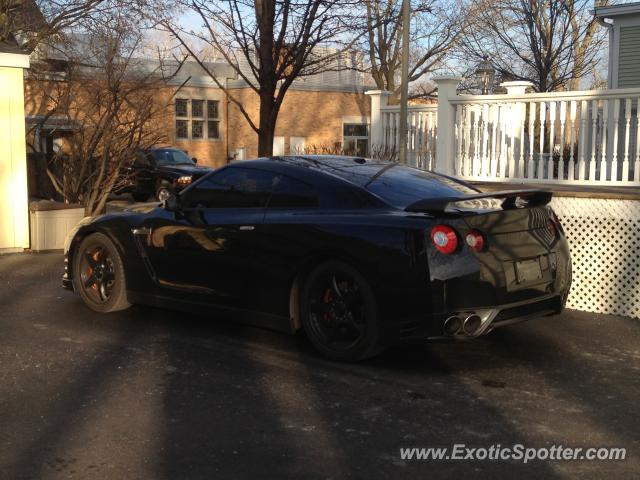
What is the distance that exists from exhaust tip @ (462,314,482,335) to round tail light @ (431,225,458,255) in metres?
0.48

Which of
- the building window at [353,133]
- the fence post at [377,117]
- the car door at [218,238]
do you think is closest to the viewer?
the car door at [218,238]

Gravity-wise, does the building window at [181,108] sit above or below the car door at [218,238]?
above

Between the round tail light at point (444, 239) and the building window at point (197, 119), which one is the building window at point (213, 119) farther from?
the round tail light at point (444, 239)

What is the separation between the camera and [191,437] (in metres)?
4.38

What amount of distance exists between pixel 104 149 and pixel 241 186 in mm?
6780

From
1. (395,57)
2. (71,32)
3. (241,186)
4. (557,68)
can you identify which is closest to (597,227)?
(241,186)

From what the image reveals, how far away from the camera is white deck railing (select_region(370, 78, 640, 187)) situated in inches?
388

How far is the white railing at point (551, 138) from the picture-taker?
980cm

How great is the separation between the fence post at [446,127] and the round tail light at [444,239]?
6471 millimetres

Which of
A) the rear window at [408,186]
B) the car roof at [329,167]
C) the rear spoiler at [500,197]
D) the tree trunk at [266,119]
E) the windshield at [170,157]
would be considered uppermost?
the tree trunk at [266,119]

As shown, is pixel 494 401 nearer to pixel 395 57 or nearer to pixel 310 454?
pixel 310 454

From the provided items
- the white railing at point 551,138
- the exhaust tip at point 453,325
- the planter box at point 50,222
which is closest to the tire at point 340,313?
the exhaust tip at point 453,325

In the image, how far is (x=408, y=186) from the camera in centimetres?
628

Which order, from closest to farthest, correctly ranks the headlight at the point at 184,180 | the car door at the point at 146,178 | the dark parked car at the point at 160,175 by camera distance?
1. the headlight at the point at 184,180
2. the dark parked car at the point at 160,175
3. the car door at the point at 146,178
